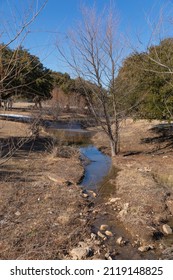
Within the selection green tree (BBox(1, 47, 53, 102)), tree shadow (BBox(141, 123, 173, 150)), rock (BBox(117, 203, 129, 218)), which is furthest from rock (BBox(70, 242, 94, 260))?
tree shadow (BBox(141, 123, 173, 150))

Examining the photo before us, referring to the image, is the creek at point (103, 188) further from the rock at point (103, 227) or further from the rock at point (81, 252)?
the rock at point (81, 252)

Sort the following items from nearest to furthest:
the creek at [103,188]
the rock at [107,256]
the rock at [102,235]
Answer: the rock at [107,256]
the creek at [103,188]
the rock at [102,235]

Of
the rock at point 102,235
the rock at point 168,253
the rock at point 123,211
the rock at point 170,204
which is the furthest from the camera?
the rock at point 170,204

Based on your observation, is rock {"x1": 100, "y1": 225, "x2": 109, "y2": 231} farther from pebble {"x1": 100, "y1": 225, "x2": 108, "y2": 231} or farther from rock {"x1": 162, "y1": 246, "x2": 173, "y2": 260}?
rock {"x1": 162, "y1": 246, "x2": 173, "y2": 260}

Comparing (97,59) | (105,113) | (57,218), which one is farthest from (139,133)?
(57,218)

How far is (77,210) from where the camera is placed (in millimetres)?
8844

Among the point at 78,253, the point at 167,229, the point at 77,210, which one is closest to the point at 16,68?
the point at 78,253

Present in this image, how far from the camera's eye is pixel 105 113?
16.1m

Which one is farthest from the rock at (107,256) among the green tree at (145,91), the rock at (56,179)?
the green tree at (145,91)

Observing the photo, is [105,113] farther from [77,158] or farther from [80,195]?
[80,195]

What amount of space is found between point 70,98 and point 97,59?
28.8 metres

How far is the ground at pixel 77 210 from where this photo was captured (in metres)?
6.54

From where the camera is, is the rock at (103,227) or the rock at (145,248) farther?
the rock at (103,227)

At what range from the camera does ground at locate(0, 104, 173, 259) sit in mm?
6543
